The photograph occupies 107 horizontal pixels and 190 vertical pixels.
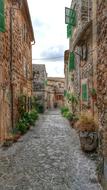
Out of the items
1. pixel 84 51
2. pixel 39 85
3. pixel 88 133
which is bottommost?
pixel 88 133

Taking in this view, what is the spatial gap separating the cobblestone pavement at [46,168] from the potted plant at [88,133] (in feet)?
1.12

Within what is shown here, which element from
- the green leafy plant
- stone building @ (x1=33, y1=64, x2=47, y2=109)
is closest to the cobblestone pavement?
the green leafy plant

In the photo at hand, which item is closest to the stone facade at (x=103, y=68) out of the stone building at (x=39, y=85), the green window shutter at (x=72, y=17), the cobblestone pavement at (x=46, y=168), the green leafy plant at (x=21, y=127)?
the cobblestone pavement at (x=46, y=168)

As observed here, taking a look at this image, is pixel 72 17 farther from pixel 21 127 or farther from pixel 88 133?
pixel 88 133

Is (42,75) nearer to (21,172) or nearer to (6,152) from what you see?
(6,152)

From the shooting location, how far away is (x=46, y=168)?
6961mm

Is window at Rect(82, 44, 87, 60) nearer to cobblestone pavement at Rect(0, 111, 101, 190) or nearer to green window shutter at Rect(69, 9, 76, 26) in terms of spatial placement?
green window shutter at Rect(69, 9, 76, 26)

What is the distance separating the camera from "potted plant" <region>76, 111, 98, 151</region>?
8602 mm

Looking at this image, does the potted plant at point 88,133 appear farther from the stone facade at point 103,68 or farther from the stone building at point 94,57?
the stone facade at point 103,68

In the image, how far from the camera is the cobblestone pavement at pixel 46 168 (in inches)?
225

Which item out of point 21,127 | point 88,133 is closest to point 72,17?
point 21,127

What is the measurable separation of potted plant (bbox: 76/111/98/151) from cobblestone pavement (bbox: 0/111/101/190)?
0.34 meters

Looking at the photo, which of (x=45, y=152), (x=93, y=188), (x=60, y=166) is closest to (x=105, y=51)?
(x=93, y=188)

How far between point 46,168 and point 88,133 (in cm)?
222
